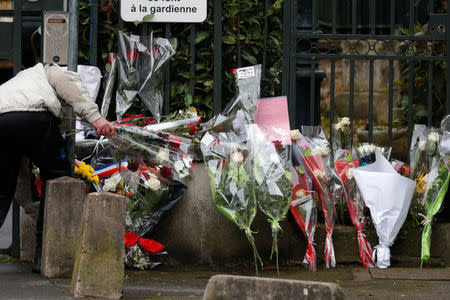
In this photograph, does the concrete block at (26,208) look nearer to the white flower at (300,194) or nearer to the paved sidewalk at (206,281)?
the paved sidewalk at (206,281)

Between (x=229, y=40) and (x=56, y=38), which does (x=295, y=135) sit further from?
(x=56, y=38)

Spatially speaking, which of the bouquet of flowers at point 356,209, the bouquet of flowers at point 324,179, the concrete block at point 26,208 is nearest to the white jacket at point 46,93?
the concrete block at point 26,208

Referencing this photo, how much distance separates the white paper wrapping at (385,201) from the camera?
6051 mm

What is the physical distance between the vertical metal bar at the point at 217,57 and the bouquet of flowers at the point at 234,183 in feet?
2.04

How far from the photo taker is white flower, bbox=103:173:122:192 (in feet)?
19.8

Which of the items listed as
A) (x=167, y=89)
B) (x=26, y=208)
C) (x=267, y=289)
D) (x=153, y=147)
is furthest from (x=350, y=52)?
(x=267, y=289)

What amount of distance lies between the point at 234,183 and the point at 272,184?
27cm

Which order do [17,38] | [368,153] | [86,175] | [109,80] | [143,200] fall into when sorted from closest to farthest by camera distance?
1. [143,200]
2. [86,175]
3. [17,38]
4. [368,153]
5. [109,80]

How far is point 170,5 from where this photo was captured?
6.47 metres

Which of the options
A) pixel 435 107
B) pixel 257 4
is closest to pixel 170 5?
pixel 257 4

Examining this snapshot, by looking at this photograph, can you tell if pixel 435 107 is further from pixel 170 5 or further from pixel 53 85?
pixel 53 85

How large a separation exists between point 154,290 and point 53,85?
60.4 inches

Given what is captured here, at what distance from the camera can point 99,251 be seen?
476 centimetres

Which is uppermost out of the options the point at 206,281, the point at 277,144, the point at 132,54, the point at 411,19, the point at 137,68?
the point at 411,19
